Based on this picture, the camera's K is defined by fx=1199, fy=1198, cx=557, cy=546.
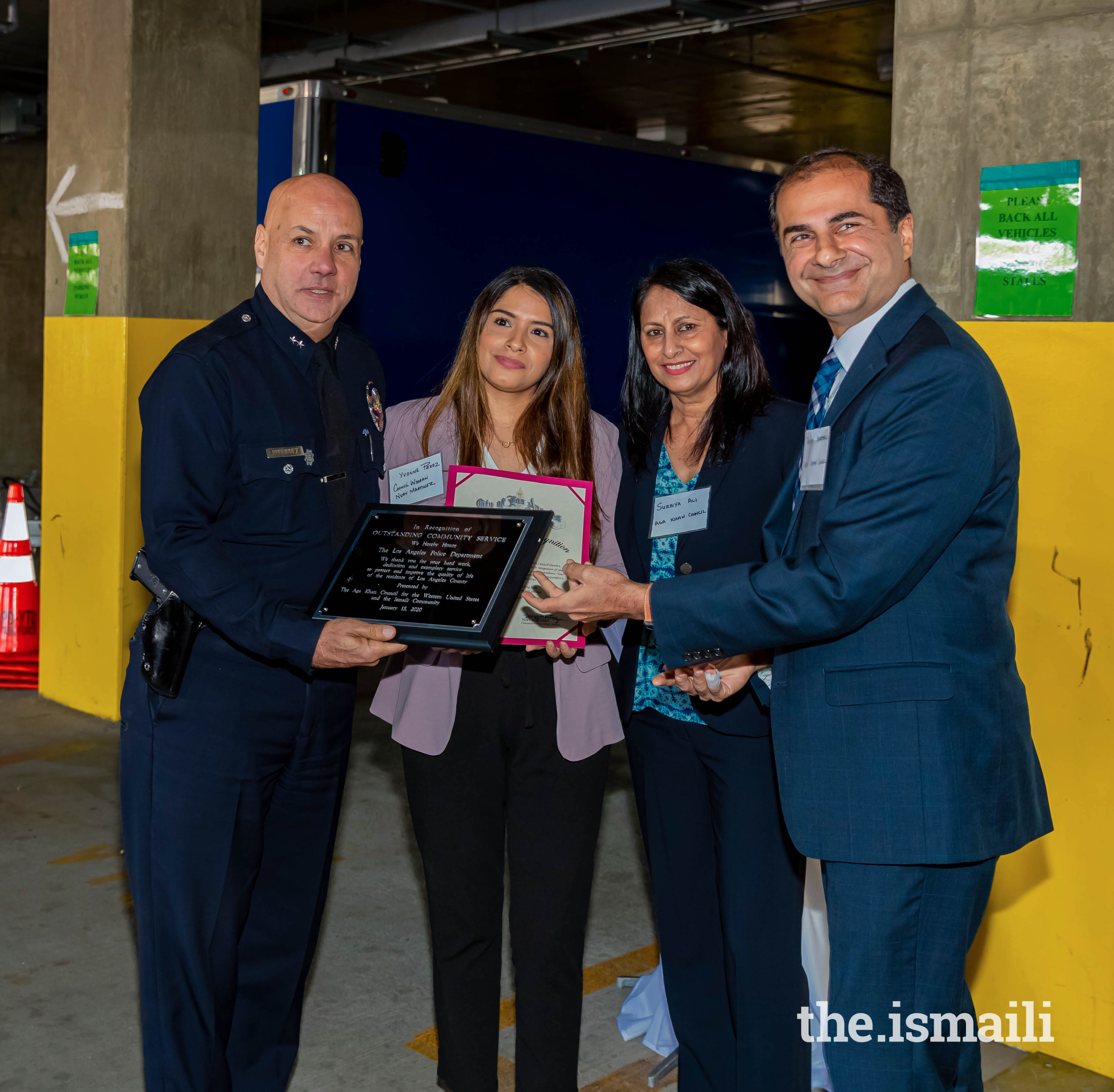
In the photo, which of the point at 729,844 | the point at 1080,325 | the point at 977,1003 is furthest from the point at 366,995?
the point at 1080,325

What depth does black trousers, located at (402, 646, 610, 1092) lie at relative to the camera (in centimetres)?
250

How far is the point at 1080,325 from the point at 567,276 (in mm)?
3757

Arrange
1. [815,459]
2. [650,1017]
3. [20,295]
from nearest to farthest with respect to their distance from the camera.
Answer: [815,459]
[650,1017]
[20,295]

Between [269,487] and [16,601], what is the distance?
16.8 ft

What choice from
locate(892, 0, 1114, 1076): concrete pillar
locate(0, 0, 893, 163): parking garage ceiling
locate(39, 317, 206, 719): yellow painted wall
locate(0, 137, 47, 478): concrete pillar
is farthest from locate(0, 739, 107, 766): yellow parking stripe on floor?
locate(0, 137, 47, 478): concrete pillar

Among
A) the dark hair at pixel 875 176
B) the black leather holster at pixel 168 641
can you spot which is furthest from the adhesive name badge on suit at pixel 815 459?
the black leather holster at pixel 168 641

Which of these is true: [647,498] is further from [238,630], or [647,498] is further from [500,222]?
[500,222]

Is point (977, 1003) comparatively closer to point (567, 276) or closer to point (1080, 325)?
point (1080, 325)

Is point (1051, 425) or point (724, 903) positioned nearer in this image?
point (724, 903)

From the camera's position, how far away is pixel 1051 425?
2.94 m

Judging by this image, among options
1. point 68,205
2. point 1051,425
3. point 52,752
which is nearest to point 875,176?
point 1051,425

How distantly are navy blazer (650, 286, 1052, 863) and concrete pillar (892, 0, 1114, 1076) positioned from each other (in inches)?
41.9

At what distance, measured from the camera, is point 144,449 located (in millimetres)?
2326

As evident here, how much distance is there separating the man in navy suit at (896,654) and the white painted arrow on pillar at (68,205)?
4.63 m
